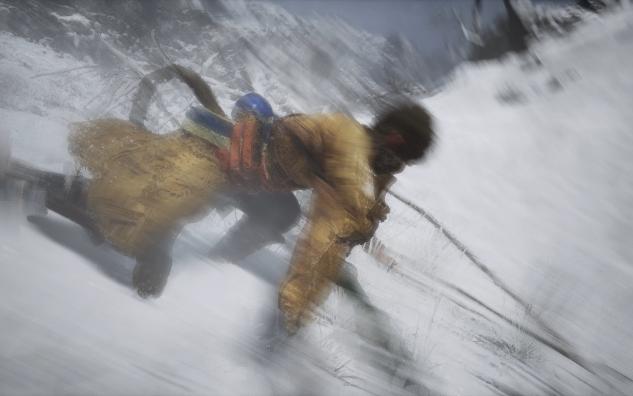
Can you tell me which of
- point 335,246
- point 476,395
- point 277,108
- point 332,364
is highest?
point 277,108

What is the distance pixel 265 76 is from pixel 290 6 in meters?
0.39

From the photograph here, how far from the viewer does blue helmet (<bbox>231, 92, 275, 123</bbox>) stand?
3.69 ft

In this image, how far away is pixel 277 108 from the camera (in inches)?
56.4

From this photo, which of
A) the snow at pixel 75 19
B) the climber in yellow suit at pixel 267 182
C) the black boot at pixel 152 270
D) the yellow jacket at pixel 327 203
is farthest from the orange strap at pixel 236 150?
the snow at pixel 75 19

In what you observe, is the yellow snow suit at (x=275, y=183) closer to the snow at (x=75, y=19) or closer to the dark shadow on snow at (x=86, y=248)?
the dark shadow on snow at (x=86, y=248)

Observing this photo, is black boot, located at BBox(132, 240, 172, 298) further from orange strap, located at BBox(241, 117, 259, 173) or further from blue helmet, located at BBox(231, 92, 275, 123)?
blue helmet, located at BBox(231, 92, 275, 123)

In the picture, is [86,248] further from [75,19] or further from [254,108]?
[75,19]

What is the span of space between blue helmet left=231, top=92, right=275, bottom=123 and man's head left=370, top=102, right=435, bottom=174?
29 centimetres

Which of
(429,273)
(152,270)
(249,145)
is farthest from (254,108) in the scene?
(429,273)

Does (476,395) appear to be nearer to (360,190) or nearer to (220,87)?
(360,190)

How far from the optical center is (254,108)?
1137mm

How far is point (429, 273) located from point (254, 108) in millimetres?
744

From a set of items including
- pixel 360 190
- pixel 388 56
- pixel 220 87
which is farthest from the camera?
pixel 388 56

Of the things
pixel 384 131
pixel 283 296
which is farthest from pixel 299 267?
pixel 384 131
